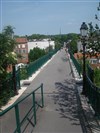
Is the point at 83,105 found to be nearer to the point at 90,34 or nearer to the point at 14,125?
the point at 90,34

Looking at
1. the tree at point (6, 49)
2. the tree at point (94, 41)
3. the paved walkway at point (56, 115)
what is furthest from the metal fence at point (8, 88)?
the tree at point (94, 41)

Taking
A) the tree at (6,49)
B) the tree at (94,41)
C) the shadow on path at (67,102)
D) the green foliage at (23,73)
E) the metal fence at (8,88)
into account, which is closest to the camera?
the tree at (94,41)

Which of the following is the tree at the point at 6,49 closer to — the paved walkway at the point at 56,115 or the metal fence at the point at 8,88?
the metal fence at the point at 8,88

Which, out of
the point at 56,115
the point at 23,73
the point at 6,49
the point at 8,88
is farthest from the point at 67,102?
the point at 23,73

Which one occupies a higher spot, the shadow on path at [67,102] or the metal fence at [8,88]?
the metal fence at [8,88]

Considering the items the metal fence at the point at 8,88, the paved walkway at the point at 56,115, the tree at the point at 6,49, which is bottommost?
the paved walkway at the point at 56,115

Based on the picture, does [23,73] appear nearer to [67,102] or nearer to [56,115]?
[67,102]

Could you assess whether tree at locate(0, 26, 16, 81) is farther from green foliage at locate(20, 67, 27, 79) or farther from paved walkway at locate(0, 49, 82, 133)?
green foliage at locate(20, 67, 27, 79)

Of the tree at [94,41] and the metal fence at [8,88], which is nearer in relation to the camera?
the tree at [94,41]

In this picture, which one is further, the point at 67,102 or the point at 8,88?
the point at 8,88

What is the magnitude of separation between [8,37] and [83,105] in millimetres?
4341

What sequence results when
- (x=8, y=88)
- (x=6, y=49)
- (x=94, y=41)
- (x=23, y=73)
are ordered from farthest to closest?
(x=23, y=73), (x=8, y=88), (x=6, y=49), (x=94, y=41)

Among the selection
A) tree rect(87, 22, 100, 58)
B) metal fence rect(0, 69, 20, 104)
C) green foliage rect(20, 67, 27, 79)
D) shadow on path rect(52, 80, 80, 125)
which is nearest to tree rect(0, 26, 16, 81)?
metal fence rect(0, 69, 20, 104)

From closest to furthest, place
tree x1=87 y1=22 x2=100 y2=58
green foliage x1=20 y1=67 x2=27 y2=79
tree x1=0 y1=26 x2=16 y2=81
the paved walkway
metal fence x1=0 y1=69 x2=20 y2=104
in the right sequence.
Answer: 1. the paved walkway
2. tree x1=87 y1=22 x2=100 y2=58
3. tree x1=0 y1=26 x2=16 y2=81
4. metal fence x1=0 y1=69 x2=20 y2=104
5. green foliage x1=20 y1=67 x2=27 y2=79
